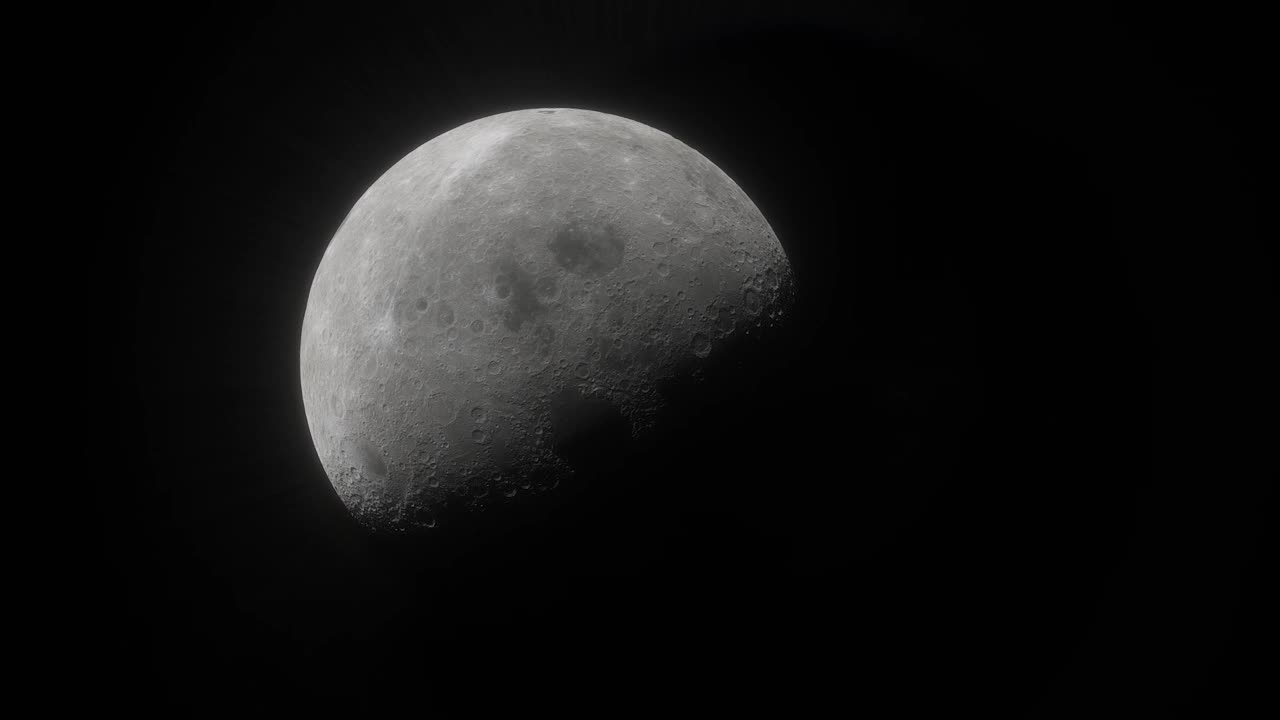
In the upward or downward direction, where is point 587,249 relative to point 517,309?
upward

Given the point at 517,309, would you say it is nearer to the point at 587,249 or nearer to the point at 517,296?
the point at 517,296

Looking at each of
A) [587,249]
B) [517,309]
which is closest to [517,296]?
[517,309]

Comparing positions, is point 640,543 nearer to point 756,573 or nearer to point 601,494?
point 601,494

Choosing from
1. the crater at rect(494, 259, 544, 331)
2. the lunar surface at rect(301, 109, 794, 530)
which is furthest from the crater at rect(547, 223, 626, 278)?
the crater at rect(494, 259, 544, 331)

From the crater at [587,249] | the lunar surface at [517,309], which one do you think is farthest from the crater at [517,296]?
the crater at [587,249]

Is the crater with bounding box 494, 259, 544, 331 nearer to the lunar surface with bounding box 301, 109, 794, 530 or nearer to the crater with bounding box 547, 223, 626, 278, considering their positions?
the lunar surface with bounding box 301, 109, 794, 530

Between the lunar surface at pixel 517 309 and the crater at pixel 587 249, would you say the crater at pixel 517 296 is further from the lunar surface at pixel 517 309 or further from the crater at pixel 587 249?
the crater at pixel 587 249
